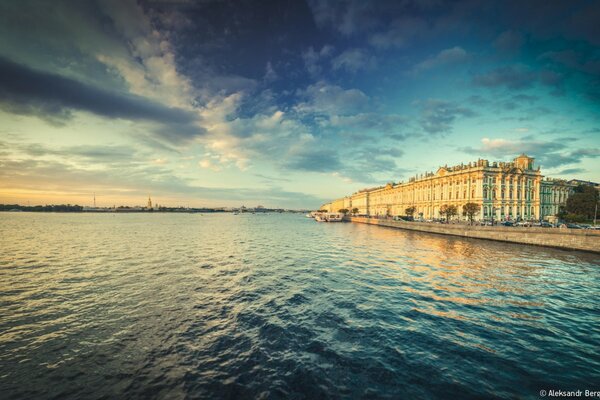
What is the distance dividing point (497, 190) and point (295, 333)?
3939 inches

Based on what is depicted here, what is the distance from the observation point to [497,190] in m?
87.6

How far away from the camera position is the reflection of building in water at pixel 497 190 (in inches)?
3413

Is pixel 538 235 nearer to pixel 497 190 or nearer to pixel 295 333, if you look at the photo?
pixel 295 333

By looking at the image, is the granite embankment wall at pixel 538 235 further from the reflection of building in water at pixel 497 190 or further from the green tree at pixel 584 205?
the green tree at pixel 584 205

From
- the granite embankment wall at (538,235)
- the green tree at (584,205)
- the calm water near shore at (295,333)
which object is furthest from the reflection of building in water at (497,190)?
the calm water near shore at (295,333)

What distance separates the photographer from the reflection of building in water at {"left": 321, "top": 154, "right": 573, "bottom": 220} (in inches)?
3413

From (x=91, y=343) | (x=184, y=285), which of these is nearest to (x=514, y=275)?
(x=184, y=285)

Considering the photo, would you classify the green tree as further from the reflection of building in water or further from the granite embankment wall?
the granite embankment wall

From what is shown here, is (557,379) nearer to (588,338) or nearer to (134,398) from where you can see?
(588,338)

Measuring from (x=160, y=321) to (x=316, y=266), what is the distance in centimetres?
1589

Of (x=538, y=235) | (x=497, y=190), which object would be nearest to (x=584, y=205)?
(x=497, y=190)

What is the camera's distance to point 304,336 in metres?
11.6

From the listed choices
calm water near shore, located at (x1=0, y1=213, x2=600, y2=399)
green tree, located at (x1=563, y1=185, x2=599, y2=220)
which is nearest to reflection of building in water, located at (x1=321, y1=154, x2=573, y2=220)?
green tree, located at (x1=563, y1=185, x2=599, y2=220)

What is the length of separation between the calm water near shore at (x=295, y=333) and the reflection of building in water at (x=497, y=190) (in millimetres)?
72771
